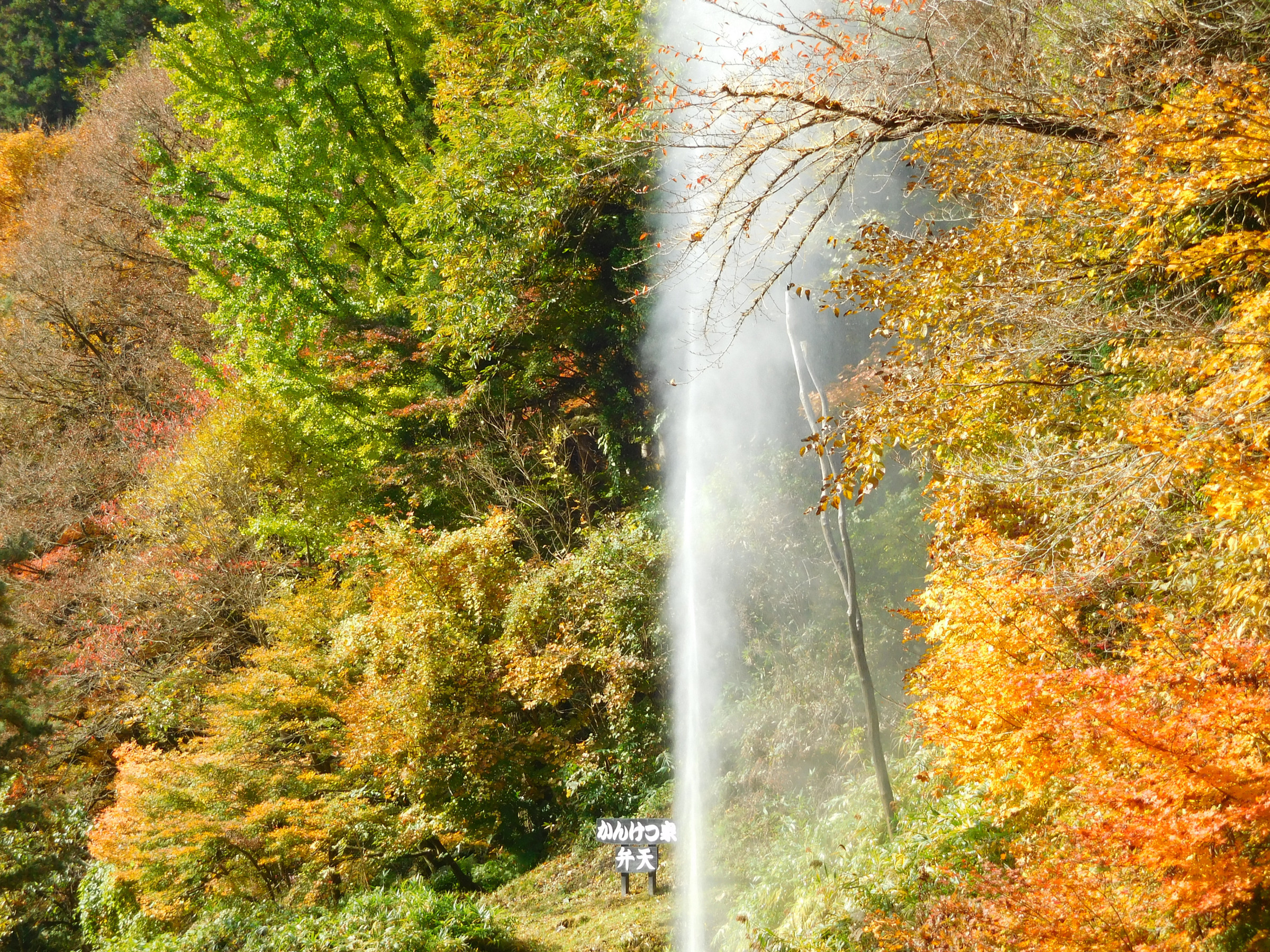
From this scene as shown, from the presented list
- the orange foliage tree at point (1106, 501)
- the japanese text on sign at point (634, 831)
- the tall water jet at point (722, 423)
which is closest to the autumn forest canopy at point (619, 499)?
the orange foliage tree at point (1106, 501)

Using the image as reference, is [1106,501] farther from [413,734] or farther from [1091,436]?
[413,734]

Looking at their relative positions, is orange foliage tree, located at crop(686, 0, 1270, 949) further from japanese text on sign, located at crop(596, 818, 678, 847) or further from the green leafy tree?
the green leafy tree

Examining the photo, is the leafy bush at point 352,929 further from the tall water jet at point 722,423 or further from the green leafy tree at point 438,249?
the green leafy tree at point 438,249

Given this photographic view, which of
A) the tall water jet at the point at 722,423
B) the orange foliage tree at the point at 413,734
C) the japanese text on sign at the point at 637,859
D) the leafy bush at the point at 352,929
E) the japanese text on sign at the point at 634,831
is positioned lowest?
the leafy bush at the point at 352,929

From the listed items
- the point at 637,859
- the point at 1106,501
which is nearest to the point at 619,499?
the point at 637,859

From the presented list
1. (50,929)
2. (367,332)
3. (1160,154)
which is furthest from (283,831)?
(1160,154)

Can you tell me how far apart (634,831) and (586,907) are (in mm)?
1543

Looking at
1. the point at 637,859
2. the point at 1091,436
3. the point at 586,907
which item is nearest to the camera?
the point at 1091,436

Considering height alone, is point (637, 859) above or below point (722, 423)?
below

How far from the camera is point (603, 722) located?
1081 cm

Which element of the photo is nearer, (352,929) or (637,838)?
(352,929)

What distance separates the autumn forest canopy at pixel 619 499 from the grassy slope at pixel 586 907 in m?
0.07

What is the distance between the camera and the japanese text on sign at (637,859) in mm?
8219

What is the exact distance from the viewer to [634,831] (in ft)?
27.3
